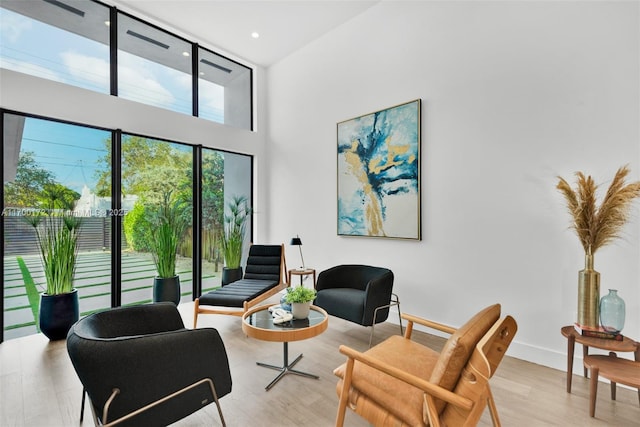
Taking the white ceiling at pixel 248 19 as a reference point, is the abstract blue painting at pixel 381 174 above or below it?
below

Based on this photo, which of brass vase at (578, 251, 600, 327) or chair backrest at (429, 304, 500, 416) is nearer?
chair backrest at (429, 304, 500, 416)

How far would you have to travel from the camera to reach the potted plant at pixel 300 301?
266 cm

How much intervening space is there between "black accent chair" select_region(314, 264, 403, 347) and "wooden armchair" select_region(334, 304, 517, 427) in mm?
1193

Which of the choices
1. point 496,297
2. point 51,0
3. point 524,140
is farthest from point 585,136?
point 51,0

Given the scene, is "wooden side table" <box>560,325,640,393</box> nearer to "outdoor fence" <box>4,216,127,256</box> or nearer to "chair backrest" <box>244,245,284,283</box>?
"chair backrest" <box>244,245,284,283</box>

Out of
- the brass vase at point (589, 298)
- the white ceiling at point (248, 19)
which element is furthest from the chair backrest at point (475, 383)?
the white ceiling at point (248, 19)

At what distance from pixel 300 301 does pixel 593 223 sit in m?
2.40

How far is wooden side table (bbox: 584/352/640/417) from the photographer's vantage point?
1925mm

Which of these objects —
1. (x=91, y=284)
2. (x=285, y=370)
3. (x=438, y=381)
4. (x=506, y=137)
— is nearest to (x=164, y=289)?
(x=91, y=284)

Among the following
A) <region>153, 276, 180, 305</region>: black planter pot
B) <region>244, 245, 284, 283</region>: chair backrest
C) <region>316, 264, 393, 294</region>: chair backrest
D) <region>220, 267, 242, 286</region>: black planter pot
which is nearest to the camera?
<region>316, 264, 393, 294</region>: chair backrest

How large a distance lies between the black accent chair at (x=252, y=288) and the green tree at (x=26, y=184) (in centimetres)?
222

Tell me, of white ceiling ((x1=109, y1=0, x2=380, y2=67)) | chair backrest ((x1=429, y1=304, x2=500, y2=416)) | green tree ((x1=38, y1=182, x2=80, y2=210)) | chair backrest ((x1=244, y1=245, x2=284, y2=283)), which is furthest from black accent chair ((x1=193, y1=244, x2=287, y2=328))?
white ceiling ((x1=109, y1=0, x2=380, y2=67))

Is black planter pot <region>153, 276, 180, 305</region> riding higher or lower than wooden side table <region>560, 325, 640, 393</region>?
lower

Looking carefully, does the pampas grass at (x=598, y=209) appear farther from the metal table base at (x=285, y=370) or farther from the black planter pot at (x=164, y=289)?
the black planter pot at (x=164, y=289)
